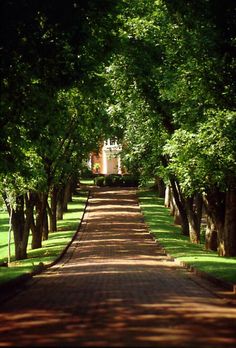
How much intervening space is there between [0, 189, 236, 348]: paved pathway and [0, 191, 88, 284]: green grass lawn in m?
0.90

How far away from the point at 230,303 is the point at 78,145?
100ft

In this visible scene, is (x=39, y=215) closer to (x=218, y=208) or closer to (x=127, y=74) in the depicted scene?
(x=127, y=74)

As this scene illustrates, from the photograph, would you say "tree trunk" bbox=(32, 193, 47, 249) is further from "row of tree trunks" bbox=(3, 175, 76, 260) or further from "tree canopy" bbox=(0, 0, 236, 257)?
"tree canopy" bbox=(0, 0, 236, 257)

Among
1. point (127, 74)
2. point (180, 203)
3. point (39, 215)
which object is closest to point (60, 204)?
point (180, 203)

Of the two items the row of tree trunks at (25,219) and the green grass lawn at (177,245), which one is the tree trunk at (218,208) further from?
the row of tree trunks at (25,219)

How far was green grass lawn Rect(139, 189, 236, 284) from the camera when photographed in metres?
17.2

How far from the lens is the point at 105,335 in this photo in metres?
7.36

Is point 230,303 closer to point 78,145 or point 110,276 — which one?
point 110,276

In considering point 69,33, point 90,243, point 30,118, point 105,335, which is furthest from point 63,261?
point 105,335

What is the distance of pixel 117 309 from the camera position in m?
9.69

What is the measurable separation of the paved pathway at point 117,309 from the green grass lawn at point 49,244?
0.90m

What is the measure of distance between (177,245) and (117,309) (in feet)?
61.4

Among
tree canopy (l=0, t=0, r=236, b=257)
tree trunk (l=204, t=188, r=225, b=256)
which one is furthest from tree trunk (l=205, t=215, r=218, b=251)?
tree trunk (l=204, t=188, r=225, b=256)

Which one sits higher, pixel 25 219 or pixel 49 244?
pixel 25 219
